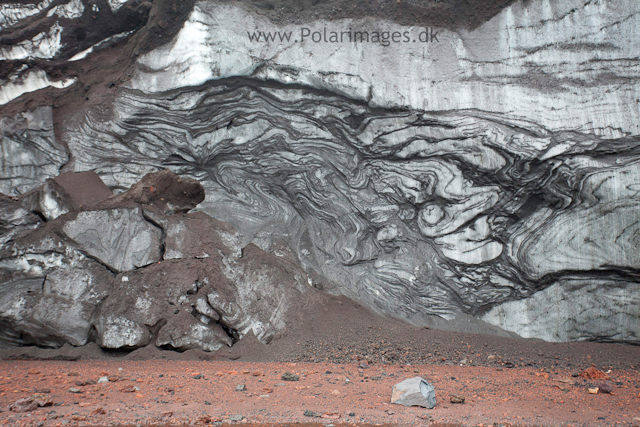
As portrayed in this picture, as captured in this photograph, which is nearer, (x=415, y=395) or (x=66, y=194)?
(x=415, y=395)

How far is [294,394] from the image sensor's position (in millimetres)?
4879

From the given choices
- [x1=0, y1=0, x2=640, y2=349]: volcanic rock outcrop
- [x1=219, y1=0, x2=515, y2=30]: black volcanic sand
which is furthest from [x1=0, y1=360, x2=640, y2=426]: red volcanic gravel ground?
[x1=219, y1=0, x2=515, y2=30]: black volcanic sand

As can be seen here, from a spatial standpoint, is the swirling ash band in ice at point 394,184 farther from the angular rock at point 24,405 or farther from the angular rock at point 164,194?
the angular rock at point 24,405

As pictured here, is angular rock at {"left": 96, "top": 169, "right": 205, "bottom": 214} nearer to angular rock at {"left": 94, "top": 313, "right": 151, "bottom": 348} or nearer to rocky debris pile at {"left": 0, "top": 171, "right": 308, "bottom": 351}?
rocky debris pile at {"left": 0, "top": 171, "right": 308, "bottom": 351}

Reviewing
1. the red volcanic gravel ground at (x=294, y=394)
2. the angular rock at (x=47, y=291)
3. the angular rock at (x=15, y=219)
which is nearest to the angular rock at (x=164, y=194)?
the angular rock at (x=47, y=291)

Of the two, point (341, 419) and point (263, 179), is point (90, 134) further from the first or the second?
point (341, 419)

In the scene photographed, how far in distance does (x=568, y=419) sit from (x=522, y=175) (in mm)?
3907

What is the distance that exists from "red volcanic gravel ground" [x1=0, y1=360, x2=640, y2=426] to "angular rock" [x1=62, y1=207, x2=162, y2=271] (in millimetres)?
1442

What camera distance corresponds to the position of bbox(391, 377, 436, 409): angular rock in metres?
4.51

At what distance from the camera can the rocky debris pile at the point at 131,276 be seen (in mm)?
6707

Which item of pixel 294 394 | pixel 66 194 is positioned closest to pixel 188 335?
pixel 294 394

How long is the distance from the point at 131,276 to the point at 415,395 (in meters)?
4.35

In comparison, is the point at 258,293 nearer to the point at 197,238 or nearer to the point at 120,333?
the point at 197,238

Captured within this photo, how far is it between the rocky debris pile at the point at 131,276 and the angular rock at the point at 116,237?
0.05 feet
